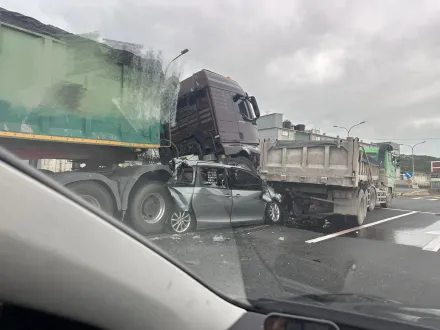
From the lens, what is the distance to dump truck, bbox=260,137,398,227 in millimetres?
9961

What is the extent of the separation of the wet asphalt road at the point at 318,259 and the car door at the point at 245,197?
1.11 ft

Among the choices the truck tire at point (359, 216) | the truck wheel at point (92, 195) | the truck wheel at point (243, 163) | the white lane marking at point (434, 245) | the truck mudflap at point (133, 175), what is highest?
the truck wheel at point (243, 163)

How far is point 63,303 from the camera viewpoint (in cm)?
119

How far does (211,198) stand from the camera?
705 cm

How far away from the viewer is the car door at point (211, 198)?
638cm

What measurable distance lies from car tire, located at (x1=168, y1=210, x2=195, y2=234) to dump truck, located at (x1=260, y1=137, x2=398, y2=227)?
424 centimetres

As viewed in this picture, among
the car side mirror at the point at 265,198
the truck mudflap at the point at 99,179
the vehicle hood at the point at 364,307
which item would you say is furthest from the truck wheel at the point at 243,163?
the vehicle hood at the point at 364,307

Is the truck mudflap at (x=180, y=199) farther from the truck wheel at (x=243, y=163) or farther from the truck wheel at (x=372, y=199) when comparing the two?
the truck wheel at (x=372, y=199)

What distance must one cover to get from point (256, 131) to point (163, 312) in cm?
679

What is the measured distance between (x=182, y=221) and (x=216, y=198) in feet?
5.96

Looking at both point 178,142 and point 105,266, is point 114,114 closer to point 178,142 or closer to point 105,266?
point 178,142

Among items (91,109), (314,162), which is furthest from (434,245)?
(91,109)

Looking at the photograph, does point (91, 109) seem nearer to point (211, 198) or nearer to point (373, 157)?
point (211, 198)

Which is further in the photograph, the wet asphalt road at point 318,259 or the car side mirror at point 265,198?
the car side mirror at point 265,198
